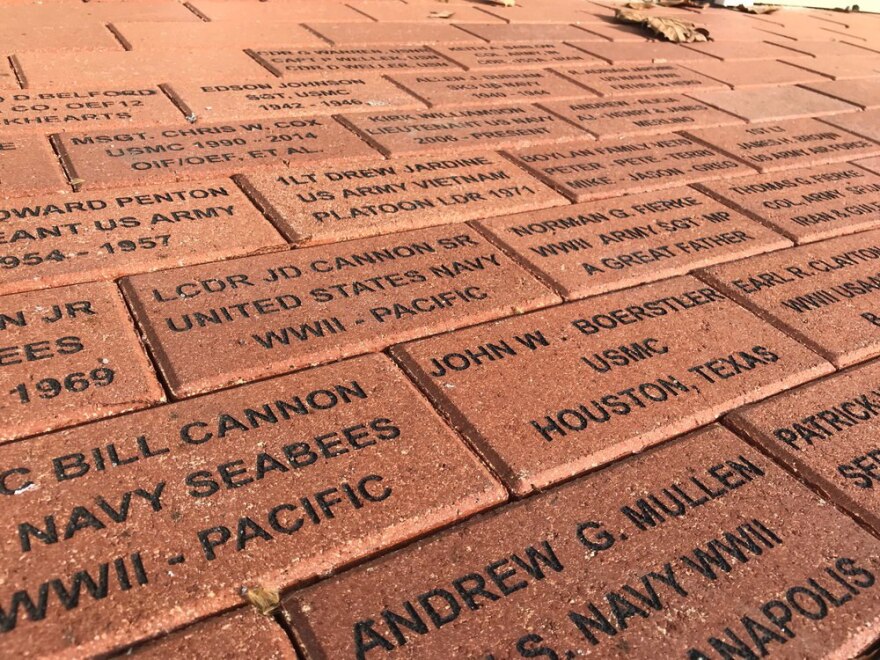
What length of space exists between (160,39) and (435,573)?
418 cm

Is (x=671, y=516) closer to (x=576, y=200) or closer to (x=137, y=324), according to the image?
(x=137, y=324)

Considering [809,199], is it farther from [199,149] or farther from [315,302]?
[199,149]

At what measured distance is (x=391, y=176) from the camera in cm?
349

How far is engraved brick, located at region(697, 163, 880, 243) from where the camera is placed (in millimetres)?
3594

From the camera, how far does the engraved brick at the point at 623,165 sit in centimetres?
368

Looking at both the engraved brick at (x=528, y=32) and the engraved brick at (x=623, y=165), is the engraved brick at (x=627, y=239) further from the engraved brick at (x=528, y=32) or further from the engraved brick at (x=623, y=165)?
the engraved brick at (x=528, y=32)

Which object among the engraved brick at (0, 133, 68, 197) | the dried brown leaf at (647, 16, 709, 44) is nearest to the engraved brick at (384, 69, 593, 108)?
the dried brown leaf at (647, 16, 709, 44)

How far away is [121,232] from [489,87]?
107 inches

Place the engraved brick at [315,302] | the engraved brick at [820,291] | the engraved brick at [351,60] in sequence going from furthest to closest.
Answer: the engraved brick at [351,60], the engraved brick at [820,291], the engraved brick at [315,302]

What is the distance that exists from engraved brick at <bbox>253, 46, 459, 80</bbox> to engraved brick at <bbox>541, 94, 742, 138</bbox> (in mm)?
915

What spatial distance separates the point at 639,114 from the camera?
15.5 ft

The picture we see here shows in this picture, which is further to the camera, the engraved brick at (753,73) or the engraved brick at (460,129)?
the engraved brick at (753,73)

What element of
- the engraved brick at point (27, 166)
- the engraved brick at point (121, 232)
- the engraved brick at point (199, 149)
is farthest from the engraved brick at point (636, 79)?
the engraved brick at point (27, 166)

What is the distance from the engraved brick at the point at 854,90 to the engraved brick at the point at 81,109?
4.64 m
